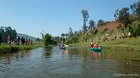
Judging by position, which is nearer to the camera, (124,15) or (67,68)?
(67,68)

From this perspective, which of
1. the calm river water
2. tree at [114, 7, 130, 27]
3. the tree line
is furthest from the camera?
tree at [114, 7, 130, 27]

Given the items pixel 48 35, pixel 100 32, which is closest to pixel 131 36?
pixel 48 35

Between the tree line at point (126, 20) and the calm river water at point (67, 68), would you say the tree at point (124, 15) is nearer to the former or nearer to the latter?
the tree line at point (126, 20)

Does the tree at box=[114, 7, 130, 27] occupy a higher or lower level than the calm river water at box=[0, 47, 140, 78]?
higher

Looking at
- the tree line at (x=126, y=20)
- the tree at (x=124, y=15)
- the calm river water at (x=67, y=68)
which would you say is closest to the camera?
the calm river water at (x=67, y=68)

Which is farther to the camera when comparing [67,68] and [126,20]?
[126,20]

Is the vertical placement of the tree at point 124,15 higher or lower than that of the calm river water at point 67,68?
higher

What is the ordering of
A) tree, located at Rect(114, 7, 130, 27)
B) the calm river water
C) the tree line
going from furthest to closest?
tree, located at Rect(114, 7, 130, 27), the tree line, the calm river water

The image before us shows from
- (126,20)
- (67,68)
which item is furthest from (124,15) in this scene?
(67,68)

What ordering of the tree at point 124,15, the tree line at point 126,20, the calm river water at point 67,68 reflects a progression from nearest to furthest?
the calm river water at point 67,68 < the tree line at point 126,20 < the tree at point 124,15

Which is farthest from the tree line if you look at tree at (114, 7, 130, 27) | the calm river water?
the calm river water

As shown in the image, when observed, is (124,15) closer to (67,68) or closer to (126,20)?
(126,20)

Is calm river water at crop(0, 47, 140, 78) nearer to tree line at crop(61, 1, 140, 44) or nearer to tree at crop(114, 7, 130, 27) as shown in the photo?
tree line at crop(61, 1, 140, 44)

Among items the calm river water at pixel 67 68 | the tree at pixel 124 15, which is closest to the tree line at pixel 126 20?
the tree at pixel 124 15
